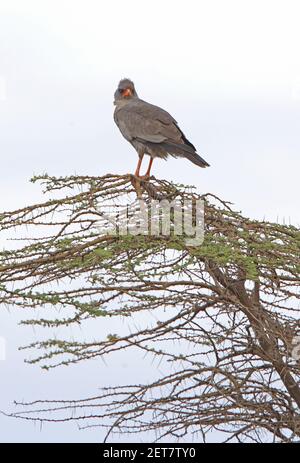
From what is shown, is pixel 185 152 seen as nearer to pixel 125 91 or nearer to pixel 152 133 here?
pixel 152 133

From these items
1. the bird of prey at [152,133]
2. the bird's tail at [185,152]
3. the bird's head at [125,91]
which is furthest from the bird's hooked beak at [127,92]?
the bird's tail at [185,152]

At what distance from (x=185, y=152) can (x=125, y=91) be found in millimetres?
2440

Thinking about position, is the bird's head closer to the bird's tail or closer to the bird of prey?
the bird of prey

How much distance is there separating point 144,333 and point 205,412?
2.70 feet

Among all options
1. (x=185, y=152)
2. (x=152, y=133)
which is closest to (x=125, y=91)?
(x=152, y=133)

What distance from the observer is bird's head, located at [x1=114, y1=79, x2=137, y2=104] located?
11.9 m

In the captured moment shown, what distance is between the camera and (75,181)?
755cm

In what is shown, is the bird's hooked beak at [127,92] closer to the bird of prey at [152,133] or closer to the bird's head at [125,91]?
the bird's head at [125,91]

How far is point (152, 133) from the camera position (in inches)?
404

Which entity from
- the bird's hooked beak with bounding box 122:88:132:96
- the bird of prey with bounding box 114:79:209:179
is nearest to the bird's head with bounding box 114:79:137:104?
the bird's hooked beak with bounding box 122:88:132:96

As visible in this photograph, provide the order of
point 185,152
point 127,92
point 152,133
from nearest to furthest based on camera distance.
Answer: point 185,152, point 152,133, point 127,92

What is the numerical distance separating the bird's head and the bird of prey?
0.58 meters

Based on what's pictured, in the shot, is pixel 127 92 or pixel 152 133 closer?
pixel 152 133

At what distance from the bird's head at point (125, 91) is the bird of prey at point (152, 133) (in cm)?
58
